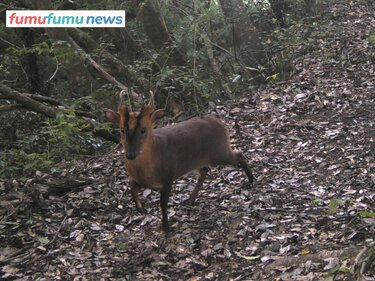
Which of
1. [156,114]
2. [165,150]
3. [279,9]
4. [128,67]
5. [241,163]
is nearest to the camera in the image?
[156,114]

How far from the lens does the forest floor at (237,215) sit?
4656 mm

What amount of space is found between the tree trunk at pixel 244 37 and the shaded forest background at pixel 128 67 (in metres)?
0.02

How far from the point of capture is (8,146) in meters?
10.2

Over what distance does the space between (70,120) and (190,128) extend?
8.02 feet

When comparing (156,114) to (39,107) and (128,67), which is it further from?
(128,67)

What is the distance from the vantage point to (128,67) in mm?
9789

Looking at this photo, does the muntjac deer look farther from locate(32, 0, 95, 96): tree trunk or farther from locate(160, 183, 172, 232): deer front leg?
locate(32, 0, 95, 96): tree trunk

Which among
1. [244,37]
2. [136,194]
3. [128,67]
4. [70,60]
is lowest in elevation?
[136,194]

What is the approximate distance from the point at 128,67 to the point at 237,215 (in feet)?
16.0

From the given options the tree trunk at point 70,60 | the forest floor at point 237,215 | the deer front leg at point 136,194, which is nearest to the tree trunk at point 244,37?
the forest floor at point 237,215

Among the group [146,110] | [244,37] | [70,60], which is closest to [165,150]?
[146,110]

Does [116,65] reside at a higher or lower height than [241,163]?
higher

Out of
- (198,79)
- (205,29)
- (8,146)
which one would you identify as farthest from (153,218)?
(205,29)

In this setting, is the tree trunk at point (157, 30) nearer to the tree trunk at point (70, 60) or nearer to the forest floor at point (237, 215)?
the tree trunk at point (70, 60)
